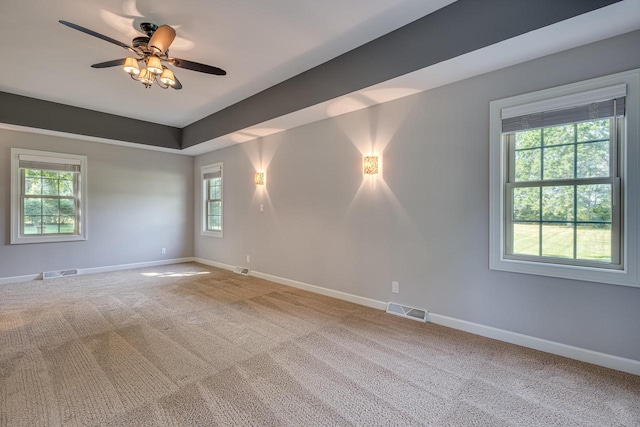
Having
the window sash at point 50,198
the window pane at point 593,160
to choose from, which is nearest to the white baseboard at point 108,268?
the window sash at point 50,198

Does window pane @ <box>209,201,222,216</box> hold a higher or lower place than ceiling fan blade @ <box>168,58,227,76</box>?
lower

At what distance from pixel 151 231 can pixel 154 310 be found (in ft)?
11.0

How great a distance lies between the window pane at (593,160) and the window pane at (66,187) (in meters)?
7.44

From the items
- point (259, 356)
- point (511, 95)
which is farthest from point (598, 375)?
point (259, 356)

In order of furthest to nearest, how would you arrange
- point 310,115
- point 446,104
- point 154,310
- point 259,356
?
1. point 310,115
2. point 154,310
3. point 446,104
4. point 259,356

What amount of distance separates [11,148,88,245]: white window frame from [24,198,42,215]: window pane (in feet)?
0.25

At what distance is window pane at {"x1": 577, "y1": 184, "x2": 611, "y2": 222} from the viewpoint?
2416 mm

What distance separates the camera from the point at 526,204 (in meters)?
2.80

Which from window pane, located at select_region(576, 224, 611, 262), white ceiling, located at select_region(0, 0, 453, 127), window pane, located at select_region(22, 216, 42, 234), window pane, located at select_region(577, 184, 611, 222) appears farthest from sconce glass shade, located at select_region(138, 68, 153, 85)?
window pane, located at select_region(22, 216, 42, 234)

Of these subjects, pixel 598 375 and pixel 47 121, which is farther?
pixel 47 121

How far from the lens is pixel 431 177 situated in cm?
328

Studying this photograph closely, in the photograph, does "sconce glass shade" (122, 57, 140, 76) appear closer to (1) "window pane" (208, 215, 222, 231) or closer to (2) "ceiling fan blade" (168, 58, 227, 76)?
(2) "ceiling fan blade" (168, 58, 227, 76)

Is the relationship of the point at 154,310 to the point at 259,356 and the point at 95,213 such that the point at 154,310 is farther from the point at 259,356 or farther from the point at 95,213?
the point at 95,213

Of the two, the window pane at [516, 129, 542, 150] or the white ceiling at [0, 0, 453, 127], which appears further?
the window pane at [516, 129, 542, 150]
